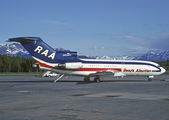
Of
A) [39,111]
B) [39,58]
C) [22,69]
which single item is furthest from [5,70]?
[39,111]

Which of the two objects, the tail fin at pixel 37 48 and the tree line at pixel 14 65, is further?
the tree line at pixel 14 65

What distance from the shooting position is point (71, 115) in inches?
436

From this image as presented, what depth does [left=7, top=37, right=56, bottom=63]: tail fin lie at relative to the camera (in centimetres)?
3784

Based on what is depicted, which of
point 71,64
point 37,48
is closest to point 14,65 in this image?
point 37,48

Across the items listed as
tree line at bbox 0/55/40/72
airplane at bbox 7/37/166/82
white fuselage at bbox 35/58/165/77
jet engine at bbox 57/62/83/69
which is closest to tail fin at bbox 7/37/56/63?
airplane at bbox 7/37/166/82

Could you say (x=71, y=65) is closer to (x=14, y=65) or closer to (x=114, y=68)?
(x=114, y=68)

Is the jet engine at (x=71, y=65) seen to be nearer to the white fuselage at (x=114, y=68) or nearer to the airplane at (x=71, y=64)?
the airplane at (x=71, y=64)

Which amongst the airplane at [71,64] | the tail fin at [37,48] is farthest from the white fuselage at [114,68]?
the tail fin at [37,48]

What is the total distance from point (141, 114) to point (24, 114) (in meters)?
5.59

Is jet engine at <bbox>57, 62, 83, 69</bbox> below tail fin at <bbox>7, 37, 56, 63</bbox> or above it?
below

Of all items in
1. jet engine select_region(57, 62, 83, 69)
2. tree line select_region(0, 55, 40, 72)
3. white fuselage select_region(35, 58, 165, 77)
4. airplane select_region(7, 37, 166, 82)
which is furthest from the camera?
tree line select_region(0, 55, 40, 72)

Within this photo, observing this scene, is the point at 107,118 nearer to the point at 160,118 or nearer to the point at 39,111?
the point at 160,118

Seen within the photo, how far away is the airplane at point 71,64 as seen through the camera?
38.1 meters

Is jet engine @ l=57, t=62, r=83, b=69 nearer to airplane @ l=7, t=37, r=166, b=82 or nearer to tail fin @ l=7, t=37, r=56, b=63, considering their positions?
airplane @ l=7, t=37, r=166, b=82
